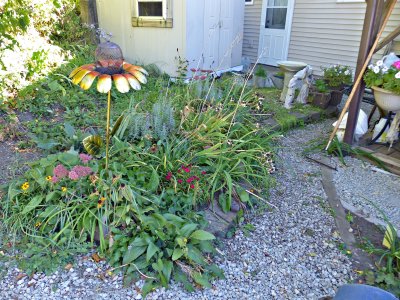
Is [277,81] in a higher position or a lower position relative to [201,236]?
higher

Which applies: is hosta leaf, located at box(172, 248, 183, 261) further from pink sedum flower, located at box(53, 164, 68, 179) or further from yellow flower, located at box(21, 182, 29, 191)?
yellow flower, located at box(21, 182, 29, 191)

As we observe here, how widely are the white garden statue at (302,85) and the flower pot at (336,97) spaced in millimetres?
380

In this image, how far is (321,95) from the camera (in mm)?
4395

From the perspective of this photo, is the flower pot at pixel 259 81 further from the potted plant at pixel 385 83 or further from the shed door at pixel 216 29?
the potted plant at pixel 385 83

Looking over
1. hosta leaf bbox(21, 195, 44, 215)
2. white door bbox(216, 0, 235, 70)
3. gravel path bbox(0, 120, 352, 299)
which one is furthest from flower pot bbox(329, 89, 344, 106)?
hosta leaf bbox(21, 195, 44, 215)

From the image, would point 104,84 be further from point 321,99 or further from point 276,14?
point 276,14

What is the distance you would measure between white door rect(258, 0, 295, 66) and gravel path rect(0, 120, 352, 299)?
5275 millimetres

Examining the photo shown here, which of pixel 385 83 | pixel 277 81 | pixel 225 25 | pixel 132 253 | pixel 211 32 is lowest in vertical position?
pixel 132 253

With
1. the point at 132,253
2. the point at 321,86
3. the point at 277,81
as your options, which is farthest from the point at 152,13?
the point at 132,253

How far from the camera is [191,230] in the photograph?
1.87 m

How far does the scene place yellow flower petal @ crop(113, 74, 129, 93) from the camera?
162 centimetres

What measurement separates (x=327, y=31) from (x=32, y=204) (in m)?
6.34

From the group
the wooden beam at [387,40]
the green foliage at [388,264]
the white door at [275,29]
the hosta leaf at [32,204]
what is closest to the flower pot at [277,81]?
the white door at [275,29]

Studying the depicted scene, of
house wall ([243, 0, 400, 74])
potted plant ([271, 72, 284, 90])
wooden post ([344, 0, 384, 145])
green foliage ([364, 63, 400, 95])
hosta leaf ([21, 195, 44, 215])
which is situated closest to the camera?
hosta leaf ([21, 195, 44, 215])
